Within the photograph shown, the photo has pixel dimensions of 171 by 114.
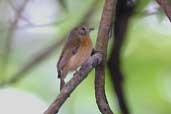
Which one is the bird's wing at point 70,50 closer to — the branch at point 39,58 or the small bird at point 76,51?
the small bird at point 76,51

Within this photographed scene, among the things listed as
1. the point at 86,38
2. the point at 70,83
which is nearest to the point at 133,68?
the point at 86,38

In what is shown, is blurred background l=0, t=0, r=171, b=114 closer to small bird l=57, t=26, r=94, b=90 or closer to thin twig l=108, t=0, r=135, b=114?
thin twig l=108, t=0, r=135, b=114

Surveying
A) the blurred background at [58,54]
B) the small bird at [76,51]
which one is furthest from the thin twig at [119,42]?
the small bird at [76,51]

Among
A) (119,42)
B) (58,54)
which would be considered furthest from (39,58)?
(119,42)

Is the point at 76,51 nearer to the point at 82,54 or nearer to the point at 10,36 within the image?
the point at 82,54

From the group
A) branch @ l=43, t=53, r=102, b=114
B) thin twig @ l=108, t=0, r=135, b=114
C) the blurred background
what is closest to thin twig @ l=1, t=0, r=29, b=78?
the blurred background
